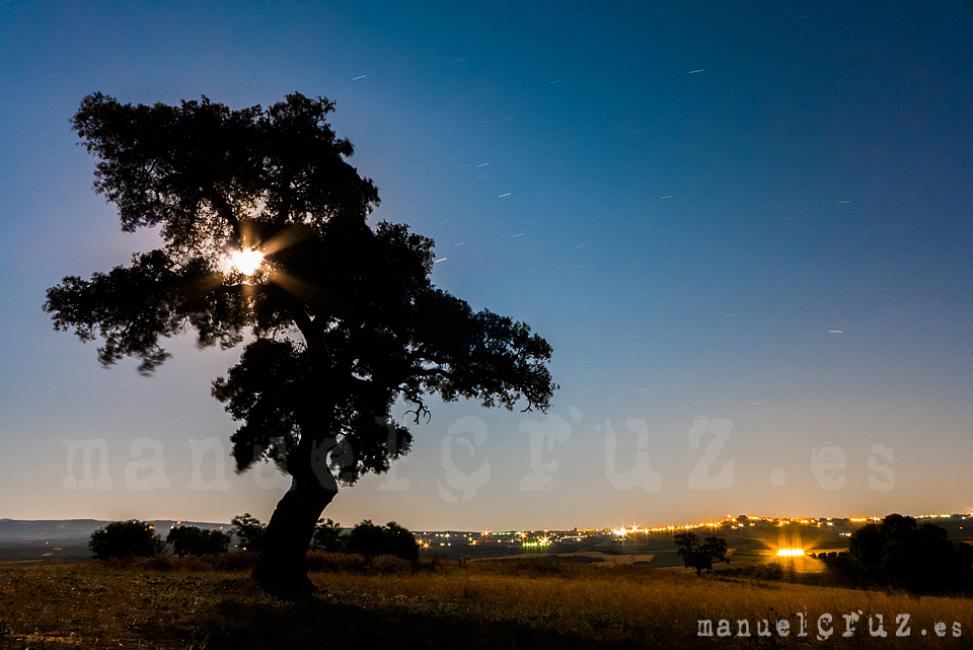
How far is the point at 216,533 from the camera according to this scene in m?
47.7

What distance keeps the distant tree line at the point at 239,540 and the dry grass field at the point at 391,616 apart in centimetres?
1898

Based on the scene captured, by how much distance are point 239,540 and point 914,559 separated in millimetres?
51449

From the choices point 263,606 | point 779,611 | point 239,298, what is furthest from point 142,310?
point 779,611

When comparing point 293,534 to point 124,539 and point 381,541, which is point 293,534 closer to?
point 381,541

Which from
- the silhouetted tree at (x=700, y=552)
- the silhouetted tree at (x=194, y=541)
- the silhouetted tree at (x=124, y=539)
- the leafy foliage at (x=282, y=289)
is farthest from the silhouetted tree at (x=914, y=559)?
the silhouetted tree at (x=124, y=539)

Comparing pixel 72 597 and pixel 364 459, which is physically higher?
pixel 364 459

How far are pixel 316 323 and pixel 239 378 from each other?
10.4 ft

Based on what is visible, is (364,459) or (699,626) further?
(364,459)

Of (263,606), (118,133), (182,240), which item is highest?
(118,133)

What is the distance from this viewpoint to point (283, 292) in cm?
1958

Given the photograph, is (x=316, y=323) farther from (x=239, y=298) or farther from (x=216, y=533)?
(x=216, y=533)

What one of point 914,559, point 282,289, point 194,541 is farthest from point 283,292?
point 914,559

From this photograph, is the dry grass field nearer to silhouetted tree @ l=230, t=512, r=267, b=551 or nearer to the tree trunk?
the tree trunk

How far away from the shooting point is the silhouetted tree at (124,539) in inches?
1480
